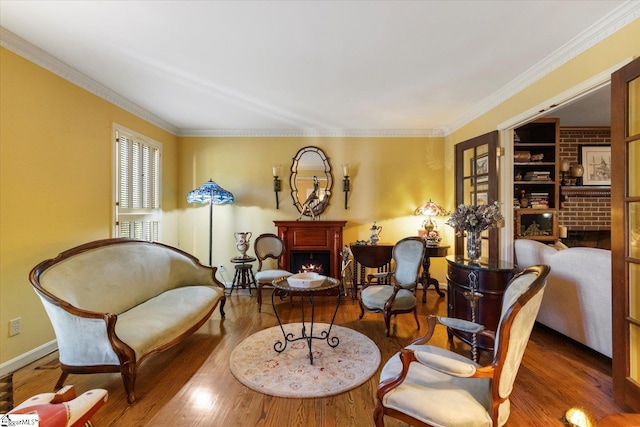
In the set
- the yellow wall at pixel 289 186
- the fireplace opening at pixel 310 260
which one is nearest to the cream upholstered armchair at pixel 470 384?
the fireplace opening at pixel 310 260

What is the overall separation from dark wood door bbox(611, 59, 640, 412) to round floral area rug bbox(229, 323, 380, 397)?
153 cm

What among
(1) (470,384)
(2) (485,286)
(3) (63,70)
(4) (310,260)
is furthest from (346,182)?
(3) (63,70)

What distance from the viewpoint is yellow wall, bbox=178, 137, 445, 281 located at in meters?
4.42

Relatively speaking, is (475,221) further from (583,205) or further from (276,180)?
(583,205)

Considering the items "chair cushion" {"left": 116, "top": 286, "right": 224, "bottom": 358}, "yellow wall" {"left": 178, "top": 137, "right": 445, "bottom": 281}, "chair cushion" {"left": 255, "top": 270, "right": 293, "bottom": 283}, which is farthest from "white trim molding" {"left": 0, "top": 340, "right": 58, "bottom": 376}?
"yellow wall" {"left": 178, "top": 137, "right": 445, "bottom": 281}

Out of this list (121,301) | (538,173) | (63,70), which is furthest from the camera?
(538,173)

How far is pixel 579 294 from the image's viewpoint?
2.36 m

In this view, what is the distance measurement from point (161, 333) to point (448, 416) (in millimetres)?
1990

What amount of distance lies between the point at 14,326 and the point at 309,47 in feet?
10.7

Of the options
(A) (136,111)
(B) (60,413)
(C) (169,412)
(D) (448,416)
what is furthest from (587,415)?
(A) (136,111)

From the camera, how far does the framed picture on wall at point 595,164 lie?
4348mm

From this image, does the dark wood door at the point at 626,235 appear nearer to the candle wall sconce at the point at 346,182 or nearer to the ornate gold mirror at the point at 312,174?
the candle wall sconce at the point at 346,182

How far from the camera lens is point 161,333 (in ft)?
6.82

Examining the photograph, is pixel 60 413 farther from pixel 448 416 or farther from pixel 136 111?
pixel 136 111
